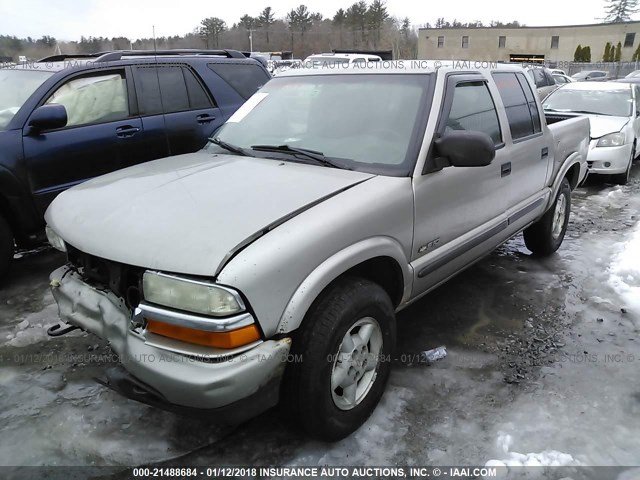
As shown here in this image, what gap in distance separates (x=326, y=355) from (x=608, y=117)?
8383 millimetres

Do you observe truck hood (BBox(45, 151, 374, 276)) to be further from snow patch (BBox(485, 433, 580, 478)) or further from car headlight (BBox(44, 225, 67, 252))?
snow patch (BBox(485, 433, 580, 478))

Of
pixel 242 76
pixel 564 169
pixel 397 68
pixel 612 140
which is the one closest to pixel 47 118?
pixel 242 76

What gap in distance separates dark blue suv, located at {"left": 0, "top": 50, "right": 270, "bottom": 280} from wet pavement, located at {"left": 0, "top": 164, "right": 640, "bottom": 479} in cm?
81

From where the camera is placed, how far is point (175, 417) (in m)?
2.69

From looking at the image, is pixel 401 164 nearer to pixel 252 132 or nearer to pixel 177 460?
pixel 252 132

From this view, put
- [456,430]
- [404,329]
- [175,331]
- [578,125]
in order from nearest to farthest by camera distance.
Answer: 1. [175,331]
2. [456,430]
3. [404,329]
4. [578,125]

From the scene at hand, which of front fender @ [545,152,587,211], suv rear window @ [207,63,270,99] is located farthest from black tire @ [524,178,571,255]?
suv rear window @ [207,63,270,99]

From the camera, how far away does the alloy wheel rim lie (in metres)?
2.38

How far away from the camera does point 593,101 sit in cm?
908

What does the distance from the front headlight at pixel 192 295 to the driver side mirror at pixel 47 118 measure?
2832 millimetres

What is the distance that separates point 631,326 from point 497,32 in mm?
70561

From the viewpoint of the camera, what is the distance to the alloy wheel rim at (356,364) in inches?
93.5

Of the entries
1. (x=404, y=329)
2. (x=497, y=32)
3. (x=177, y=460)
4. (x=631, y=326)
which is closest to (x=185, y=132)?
(x=404, y=329)

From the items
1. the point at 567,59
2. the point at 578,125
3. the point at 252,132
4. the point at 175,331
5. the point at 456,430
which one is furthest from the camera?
the point at 567,59
